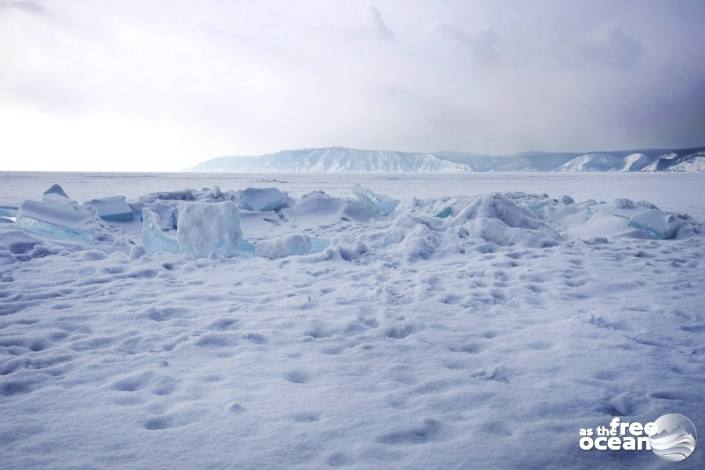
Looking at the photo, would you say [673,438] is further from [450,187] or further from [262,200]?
[450,187]

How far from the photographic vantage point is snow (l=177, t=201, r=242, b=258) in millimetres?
5758

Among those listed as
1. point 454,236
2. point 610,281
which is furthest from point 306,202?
point 610,281

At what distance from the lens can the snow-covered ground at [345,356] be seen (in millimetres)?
1759

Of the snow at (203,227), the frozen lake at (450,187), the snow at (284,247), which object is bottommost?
the snow at (284,247)

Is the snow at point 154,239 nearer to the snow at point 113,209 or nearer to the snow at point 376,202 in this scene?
the snow at point 113,209

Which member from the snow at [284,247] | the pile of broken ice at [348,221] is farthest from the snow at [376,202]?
the snow at [284,247]

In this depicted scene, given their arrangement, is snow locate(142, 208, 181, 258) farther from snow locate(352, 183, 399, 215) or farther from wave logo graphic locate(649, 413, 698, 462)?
wave logo graphic locate(649, 413, 698, 462)

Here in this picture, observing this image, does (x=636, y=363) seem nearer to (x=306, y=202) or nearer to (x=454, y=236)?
(x=454, y=236)

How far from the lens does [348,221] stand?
913cm

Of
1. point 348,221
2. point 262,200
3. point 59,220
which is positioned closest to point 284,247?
point 348,221

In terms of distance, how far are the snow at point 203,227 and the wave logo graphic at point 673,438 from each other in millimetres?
5001

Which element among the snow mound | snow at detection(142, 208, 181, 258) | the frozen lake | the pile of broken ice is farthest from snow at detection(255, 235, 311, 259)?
the frozen lake

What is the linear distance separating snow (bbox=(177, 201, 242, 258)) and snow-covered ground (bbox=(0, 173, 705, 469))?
0.46m

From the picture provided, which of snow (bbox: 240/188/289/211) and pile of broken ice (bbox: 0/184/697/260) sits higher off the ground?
snow (bbox: 240/188/289/211)
